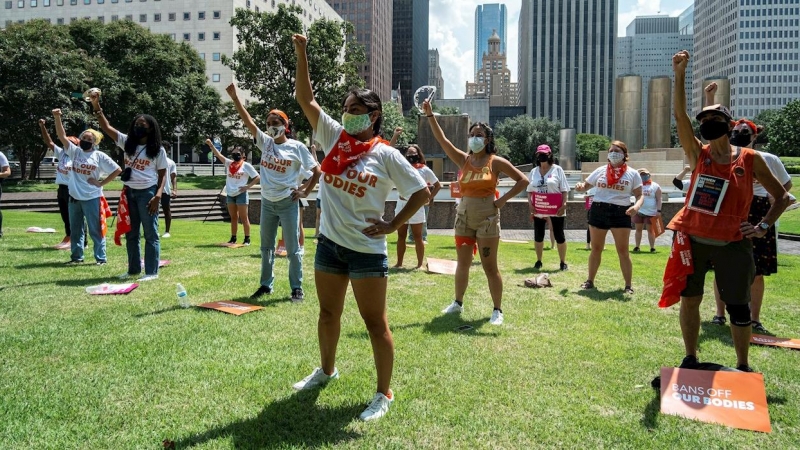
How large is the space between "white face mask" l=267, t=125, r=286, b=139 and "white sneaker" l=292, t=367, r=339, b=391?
391 centimetres

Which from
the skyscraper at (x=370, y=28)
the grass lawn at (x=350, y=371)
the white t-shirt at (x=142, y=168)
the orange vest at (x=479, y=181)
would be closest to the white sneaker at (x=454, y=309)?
the grass lawn at (x=350, y=371)

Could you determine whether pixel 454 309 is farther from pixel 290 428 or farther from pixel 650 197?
pixel 650 197

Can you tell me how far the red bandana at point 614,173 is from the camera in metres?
8.53

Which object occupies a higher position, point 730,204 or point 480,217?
point 730,204

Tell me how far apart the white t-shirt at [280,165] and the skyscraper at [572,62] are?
156 meters

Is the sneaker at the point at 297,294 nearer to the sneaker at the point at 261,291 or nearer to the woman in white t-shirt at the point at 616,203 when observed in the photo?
the sneaker at the point at 261,291

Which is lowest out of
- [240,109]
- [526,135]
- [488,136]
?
[488,136]

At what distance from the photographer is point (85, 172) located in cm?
948

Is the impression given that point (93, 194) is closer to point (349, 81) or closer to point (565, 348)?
point (565, 348)

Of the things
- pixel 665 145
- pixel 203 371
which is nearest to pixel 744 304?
pixel 203 371

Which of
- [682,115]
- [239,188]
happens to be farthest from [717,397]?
[239,188]

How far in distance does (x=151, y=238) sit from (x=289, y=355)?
4.25 m

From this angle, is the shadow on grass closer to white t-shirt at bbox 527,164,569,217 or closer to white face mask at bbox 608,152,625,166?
white face mask at bbox 608,152,625,166

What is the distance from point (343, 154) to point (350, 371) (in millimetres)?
1836
